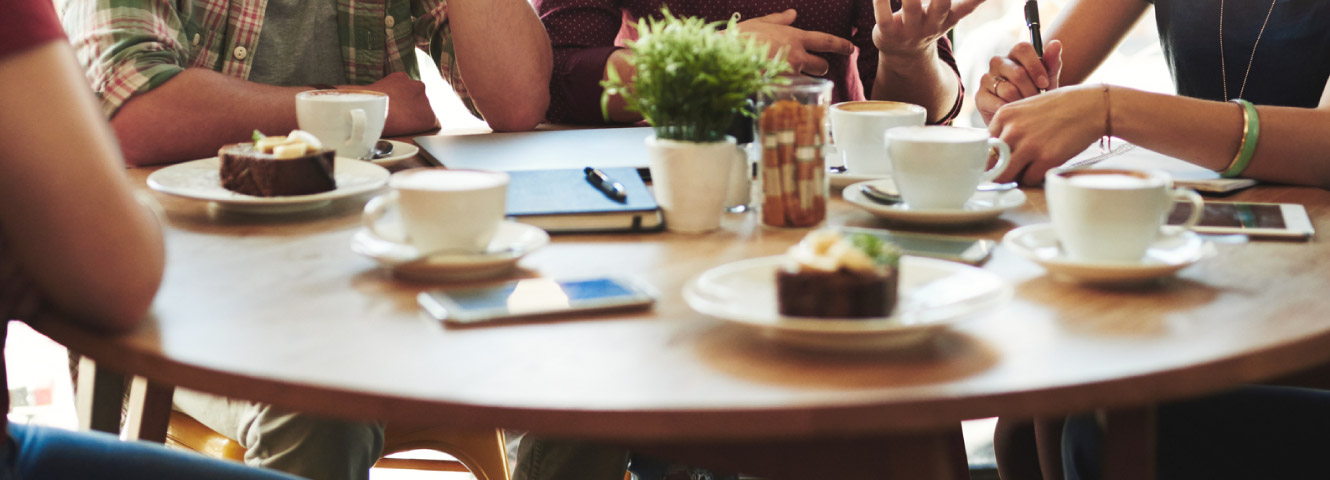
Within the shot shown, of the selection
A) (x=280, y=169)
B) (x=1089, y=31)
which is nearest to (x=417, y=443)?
(x=280, y=169)

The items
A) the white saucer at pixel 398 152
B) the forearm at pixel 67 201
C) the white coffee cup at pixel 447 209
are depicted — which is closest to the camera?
the forearm at pixel 67 201

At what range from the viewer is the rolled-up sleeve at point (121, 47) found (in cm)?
139

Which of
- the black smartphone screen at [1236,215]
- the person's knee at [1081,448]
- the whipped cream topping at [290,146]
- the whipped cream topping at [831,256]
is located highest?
the whipped cream topping at [290,146]

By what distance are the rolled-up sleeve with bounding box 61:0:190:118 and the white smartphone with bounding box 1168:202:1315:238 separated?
1.27m

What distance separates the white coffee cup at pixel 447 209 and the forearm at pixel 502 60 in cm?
84

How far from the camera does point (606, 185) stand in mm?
1060

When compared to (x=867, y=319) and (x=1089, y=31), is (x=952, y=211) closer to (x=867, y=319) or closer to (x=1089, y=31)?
(x=867, y=319)

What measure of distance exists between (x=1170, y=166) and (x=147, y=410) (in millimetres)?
1281

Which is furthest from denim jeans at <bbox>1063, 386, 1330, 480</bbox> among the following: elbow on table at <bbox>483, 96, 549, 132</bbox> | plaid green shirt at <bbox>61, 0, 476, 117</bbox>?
plaid green shirt at <bbox>61, 0, 476, 117</bbox>

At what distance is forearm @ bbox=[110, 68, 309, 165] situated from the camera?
1.35 metres

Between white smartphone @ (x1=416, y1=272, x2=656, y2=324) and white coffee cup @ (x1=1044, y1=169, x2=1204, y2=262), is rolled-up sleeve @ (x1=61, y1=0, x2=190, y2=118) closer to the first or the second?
white smartphone @ (x1=416, y1=272, x2=656, y2=324)

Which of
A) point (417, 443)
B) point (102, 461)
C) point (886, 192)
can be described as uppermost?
point (886, 192)

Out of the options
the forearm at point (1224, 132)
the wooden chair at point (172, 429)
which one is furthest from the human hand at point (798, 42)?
the wooden chair at point (172, 429)

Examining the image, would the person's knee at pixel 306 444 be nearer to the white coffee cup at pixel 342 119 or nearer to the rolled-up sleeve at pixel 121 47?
the white coffee cup at pixel 342 119
